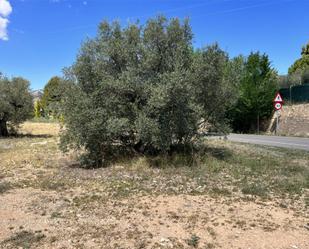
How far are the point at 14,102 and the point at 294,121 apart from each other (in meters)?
19.8

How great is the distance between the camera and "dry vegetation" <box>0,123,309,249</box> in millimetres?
5301

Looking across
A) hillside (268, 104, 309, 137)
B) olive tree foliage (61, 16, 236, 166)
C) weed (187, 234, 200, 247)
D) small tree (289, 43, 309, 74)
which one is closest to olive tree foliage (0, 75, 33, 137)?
olive tree foliage (61, 16, 236, 166)

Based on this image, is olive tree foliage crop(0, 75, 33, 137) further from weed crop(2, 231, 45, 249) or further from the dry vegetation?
weed crop(2, 231, 45, 249)

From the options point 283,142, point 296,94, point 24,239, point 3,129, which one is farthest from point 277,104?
point 24,239

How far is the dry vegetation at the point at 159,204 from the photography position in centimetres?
530

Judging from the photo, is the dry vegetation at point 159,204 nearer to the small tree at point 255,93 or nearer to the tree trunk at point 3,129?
the tree trunk at point 3,129

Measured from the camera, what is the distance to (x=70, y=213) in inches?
257

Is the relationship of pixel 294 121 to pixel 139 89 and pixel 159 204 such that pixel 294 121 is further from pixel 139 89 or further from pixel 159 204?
pixel 159 204

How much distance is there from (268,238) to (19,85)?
22364 mm

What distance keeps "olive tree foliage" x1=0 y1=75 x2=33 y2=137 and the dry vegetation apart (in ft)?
43.6

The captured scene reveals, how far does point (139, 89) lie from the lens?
35.7ft

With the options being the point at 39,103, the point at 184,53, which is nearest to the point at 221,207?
A: the point at 184,53

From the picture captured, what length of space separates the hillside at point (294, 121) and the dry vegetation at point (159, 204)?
15.0 metres

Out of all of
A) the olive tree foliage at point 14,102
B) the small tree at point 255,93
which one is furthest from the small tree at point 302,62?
the olive tree foliage at point 14,102
